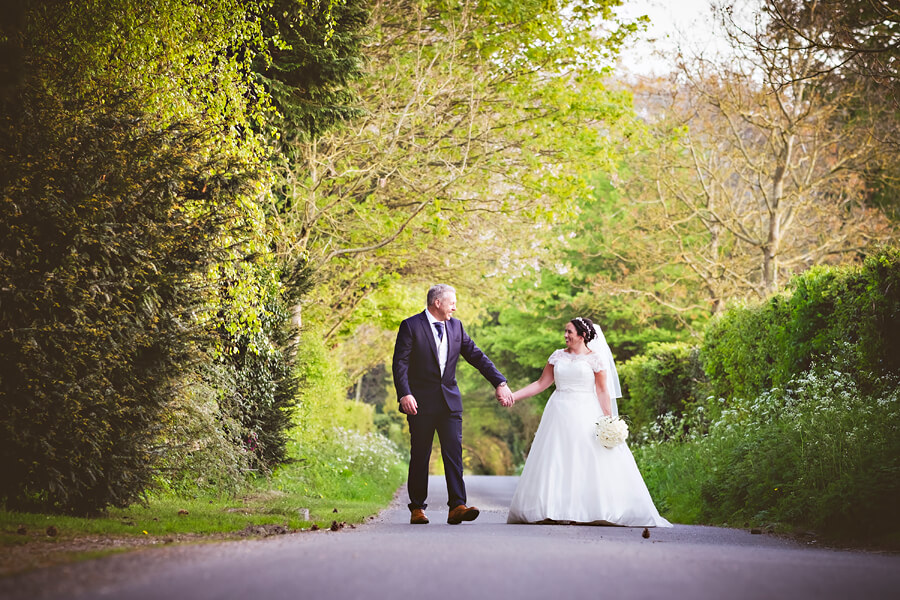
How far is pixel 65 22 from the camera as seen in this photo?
9.61 metres

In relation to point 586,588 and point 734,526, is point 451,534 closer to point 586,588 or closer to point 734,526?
point 586,588

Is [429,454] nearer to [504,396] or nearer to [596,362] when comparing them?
[504,396]

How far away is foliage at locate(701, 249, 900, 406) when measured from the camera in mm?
11078

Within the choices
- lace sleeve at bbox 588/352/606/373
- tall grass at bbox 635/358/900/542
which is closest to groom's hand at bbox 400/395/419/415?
lace sleeve at bbox 588/352/606/373

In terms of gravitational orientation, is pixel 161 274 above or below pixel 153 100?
below

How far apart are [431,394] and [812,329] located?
5803 mm

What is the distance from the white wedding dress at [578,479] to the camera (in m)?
10.6

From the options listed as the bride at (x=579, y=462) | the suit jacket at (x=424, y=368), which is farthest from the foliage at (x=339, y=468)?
the suit jacket at (x=424, y=368)

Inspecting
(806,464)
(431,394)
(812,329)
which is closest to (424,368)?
(431,394)

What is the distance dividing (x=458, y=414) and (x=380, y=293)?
16487 mm

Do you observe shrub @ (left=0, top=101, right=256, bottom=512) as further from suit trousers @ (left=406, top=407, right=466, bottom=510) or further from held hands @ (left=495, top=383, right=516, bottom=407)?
held hands @ (left=495, top=383, right=516, bottom=407)

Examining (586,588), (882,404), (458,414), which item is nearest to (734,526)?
(882,404)

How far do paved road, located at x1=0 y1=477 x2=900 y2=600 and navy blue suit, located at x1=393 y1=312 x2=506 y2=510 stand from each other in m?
2.93

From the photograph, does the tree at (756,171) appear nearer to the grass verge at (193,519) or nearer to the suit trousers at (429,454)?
the grass verge at (193,519)
